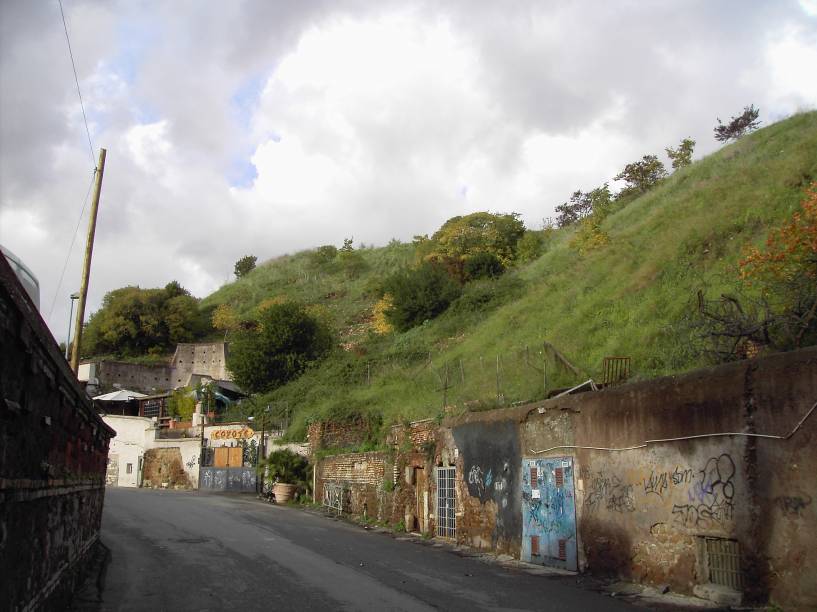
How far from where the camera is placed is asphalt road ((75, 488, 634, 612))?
378 inches

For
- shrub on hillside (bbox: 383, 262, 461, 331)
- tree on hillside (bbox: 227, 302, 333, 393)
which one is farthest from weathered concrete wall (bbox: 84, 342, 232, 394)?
shrub on hillside (bbox: 383, 262, 461, 331)

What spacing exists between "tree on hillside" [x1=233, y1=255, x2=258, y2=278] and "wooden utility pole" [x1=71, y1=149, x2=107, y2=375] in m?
82.1

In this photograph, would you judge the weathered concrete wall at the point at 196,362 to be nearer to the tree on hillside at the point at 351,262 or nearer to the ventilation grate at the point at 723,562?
the tree on hillside at the point at 351,262

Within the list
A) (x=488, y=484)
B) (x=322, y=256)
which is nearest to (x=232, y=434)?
(x=488, y=484)

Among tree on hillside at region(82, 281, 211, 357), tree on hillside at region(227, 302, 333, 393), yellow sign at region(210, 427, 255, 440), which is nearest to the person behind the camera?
yellow sign at region(210, 427, 255, 440)

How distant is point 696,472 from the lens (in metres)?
10.4

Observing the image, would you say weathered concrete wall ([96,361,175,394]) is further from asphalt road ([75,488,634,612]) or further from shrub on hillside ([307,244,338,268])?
asphalt road ([75,488,634,612])

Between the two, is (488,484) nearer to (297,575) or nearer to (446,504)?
(446,504)

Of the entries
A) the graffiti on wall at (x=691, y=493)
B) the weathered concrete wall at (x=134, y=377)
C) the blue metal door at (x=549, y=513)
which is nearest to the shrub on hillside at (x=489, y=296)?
the blue metal door at (x=549, y=513)

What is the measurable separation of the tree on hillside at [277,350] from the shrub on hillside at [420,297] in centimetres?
654

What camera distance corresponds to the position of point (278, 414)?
1583 inches

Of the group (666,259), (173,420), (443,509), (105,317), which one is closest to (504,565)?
(443,509)

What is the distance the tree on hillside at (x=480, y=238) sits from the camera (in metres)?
53.6

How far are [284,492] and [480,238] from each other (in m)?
30.8
